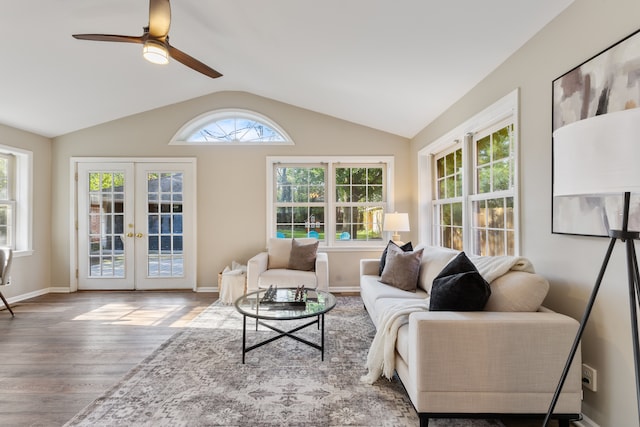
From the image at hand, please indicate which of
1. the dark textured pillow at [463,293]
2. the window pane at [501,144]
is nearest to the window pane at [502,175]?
the window pane at [501,144]

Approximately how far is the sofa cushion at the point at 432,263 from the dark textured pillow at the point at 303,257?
1.48m

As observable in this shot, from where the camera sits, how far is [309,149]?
15.7 feet

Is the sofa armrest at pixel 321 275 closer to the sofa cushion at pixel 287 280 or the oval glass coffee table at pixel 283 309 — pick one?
the sofa cushion at pixel 287 280

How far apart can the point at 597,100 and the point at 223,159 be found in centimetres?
436

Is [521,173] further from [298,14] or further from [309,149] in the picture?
[309,149]

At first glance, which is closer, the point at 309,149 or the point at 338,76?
the point at 338,76

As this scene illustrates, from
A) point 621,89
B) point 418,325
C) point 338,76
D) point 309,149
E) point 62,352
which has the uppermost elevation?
point 338,76

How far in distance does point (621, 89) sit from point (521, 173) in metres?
0.85

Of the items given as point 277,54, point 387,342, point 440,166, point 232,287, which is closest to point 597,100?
point 387,342

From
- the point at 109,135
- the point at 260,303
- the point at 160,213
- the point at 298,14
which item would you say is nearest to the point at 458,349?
the point at 260,303

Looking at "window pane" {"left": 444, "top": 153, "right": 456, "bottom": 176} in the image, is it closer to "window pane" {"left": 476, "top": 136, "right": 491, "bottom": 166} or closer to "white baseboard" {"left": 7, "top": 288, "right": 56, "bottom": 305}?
"window pane" {"left": 476, "top": 136, "right": 491, "bottom": 166}

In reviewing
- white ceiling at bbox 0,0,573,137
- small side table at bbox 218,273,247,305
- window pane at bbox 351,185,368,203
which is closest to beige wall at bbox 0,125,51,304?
white ceiling at bbox 0,0,573,137

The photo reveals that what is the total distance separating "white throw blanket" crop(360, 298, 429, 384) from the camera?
2037 millimetres

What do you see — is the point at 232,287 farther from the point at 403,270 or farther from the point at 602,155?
the point at 602,155
